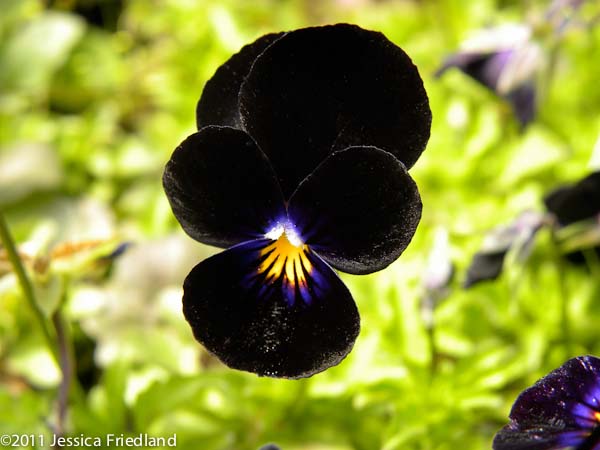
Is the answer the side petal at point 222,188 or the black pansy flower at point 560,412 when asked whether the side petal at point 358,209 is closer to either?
A: the side petal at point 222,188

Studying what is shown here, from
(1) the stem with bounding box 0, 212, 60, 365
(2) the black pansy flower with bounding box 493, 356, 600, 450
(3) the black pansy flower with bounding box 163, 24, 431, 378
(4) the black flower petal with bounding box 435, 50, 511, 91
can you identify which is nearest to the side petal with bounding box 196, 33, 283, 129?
(3) the black pansy flower with bounding box 163, 24, 431, 378

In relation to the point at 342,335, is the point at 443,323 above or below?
above

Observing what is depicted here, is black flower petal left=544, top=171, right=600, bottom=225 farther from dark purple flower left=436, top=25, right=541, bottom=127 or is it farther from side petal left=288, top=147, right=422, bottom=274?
side petal left=288, top=147, right=422, bottom=274

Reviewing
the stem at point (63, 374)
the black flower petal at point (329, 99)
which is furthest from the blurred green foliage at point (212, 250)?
the black flower petal at point (329, 99)

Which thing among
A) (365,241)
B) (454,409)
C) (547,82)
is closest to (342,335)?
(365,241)

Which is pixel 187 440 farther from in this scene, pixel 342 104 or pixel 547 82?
pixel 547 82

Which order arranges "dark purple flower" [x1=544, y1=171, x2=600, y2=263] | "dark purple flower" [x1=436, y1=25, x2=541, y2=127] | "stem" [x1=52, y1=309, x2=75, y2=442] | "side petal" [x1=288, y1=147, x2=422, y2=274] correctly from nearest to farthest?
"side petal" [x1=288, y1=147, x2=422, y2=274] < "stem" [x1=52, y1=309, x2=75, y2=442] < "dark purple flower" [x1=544, y1=171, x2=600, y2=263] < "dark purple flower" [x1=436, y1=25, x2=541, y2=127]
